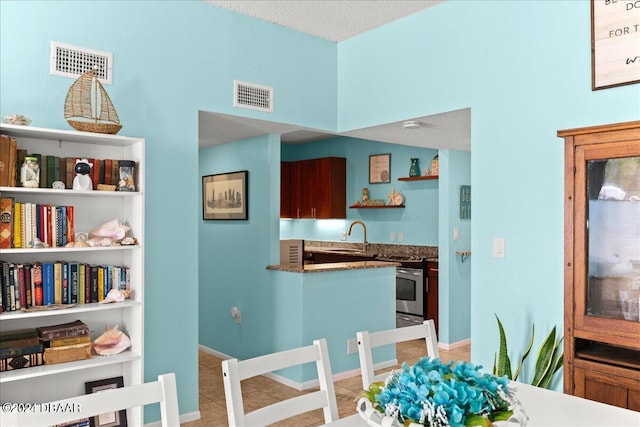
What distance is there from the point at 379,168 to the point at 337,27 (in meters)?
3.13

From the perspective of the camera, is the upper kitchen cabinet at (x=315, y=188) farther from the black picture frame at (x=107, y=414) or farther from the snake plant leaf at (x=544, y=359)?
the snake plant leaf at (x=544, y=359)

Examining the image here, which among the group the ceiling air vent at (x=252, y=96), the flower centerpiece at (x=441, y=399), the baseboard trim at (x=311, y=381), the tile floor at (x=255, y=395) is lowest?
the tile floor at (x=255, y=395)

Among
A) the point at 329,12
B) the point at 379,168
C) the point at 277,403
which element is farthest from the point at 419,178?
the point at 277,403

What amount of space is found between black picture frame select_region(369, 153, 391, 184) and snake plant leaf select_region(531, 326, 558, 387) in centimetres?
420

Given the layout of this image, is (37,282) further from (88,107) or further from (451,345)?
(451,345)

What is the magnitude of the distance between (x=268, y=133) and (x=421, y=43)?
153 cm

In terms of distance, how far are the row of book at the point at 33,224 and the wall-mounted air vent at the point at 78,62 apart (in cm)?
80

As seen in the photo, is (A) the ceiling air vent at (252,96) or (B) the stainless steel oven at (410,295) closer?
(A) the ceiling air vent at (252,96)

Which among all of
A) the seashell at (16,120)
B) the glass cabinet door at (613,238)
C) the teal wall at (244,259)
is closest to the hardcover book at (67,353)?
the seashell at (16,120)

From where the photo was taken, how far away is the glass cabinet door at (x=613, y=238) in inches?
86.8

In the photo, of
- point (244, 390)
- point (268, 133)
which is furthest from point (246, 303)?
point (268, 133)

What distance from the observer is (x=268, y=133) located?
177 inches

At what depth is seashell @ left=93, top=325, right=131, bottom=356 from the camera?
284 centimetres

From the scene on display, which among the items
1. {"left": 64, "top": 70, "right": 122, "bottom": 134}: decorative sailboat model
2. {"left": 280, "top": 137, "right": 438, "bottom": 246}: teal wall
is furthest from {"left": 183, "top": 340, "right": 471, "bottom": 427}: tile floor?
{"left": 64, "top": 70, "right": 122, "bottom": 134}: decorative sailboat model
